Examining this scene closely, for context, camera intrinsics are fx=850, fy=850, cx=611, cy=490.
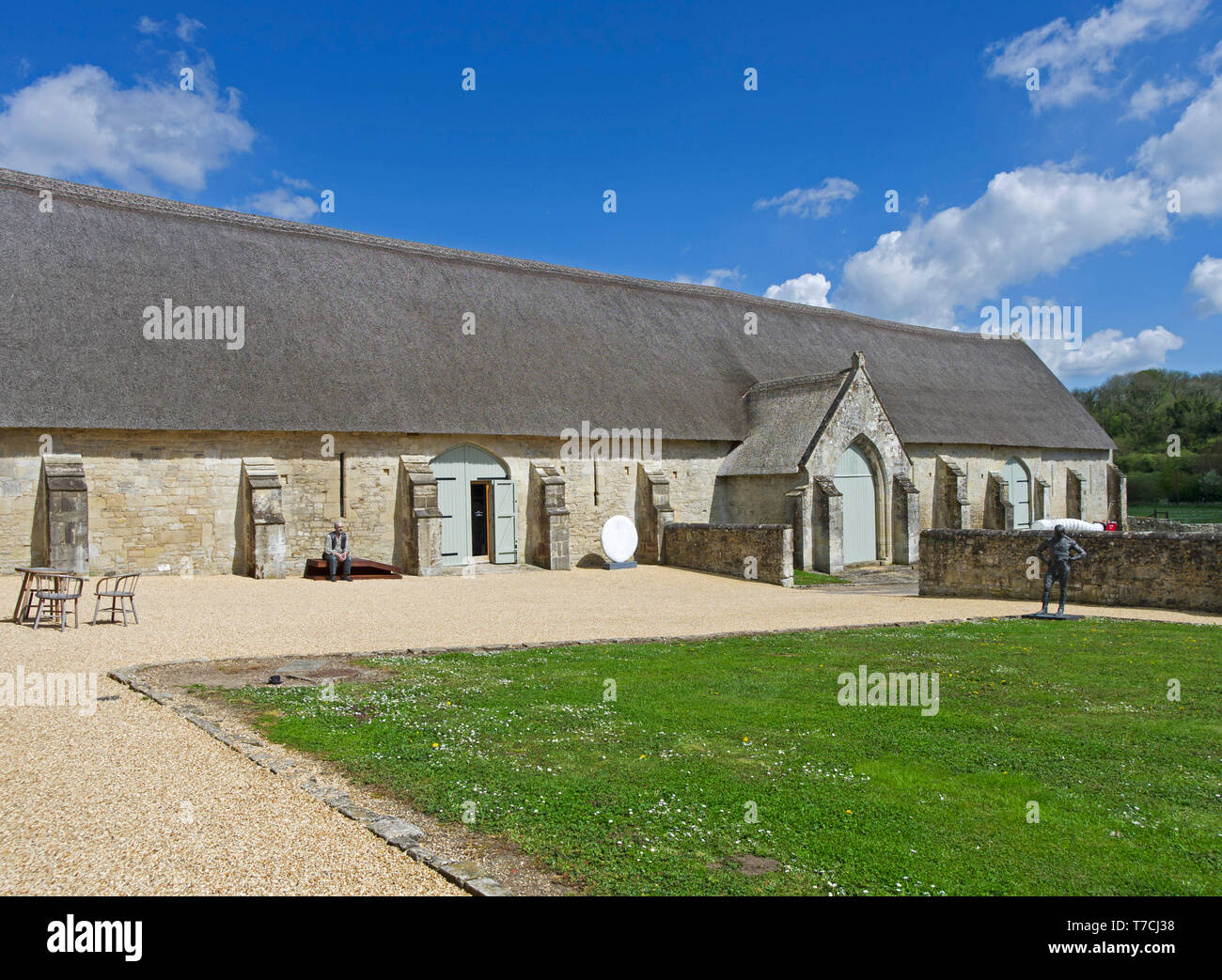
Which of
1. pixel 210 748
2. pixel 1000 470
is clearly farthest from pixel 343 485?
pixel 1000 470

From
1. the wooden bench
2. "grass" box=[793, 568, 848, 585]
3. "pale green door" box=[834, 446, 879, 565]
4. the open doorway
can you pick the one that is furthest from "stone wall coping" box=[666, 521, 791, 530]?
the wooden bench

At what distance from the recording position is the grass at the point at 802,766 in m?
4.45

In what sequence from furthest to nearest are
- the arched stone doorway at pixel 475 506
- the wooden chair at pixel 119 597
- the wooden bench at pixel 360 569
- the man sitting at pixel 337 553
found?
the arched stone doorway at pixel 475 506 → the wooden bench at pixel 360 569 → the man sitting at pixel 337 553 → the wooden chair at pixel 119 597

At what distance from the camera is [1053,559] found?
48.4 ft

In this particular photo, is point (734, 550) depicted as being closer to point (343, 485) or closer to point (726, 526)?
point (726, 526)

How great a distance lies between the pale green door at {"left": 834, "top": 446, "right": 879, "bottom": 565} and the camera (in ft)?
81.8

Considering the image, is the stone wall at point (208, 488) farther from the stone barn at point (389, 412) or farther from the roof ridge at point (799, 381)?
the roof ridge at point (799, 381)

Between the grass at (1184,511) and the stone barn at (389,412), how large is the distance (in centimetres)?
1773

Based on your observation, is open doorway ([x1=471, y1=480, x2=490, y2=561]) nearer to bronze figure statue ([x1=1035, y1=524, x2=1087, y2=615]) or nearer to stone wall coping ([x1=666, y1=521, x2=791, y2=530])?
stone wall coping ([x1=666, y1=521, x2=791, y2=530])

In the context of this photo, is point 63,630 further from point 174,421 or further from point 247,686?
point 174,421

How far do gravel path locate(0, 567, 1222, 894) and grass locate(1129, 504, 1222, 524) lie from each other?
1293 inches

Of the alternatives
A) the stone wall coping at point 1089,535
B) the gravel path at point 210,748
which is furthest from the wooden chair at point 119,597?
the stone wall coping at point 1089,535
